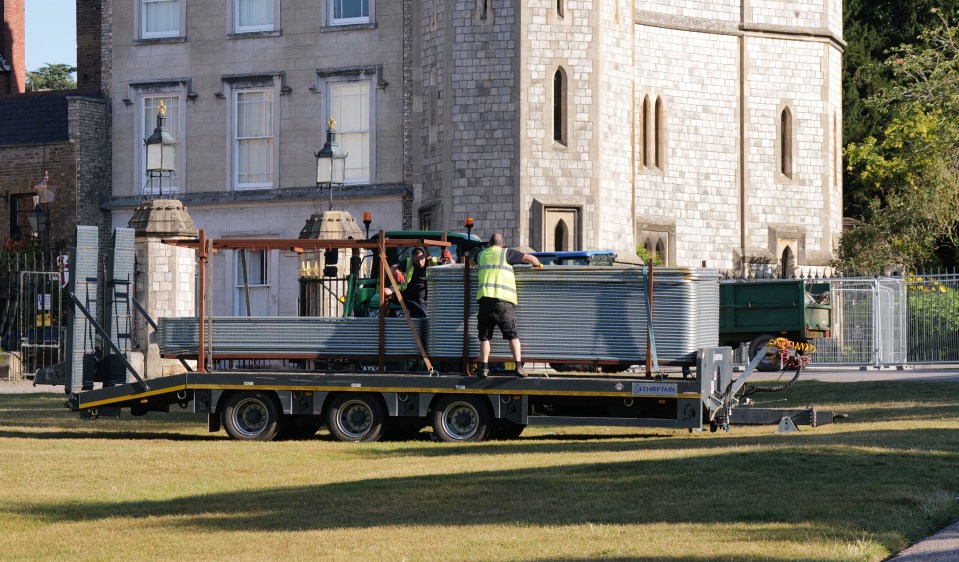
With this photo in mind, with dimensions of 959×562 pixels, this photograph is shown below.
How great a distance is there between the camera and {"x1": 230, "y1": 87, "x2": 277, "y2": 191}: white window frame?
144ft

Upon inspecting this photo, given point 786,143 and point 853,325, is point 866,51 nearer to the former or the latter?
point 786,143

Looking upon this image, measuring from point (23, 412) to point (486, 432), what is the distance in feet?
30.2

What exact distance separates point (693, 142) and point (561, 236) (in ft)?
20.1

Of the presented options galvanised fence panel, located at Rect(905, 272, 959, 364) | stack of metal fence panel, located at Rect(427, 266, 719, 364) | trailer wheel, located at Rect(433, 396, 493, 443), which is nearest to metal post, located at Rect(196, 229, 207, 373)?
stack of metal fence panel, located at Rect(427, 266, 719, 364)

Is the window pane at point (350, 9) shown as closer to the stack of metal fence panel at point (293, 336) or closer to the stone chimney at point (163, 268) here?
the stone chimney at point (163, 268)

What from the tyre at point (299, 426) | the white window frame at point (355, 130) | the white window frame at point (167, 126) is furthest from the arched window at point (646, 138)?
the tyre at point (299, 426)

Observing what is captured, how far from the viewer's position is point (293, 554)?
11.1 m

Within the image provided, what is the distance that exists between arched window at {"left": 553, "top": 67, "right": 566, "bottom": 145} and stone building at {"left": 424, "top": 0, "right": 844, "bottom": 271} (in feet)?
0.15

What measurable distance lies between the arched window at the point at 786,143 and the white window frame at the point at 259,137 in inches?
530

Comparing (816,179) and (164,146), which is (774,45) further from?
(164,146)

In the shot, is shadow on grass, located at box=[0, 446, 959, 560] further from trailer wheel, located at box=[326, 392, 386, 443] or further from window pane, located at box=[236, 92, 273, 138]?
window pane, located at box=[236, 92, 273, 138]

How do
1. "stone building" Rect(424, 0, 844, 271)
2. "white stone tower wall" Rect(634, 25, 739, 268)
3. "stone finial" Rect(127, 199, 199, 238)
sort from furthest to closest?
"white stone tower wall" Rect(634, 25, 739, 268)
"stone building" Rect(424, 0, 844, 271)
"stone finial" Rect(127, 199, 199, 238)

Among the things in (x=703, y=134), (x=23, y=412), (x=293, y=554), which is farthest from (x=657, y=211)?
(x=293, y=554)

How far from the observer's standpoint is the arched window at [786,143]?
4422cm
